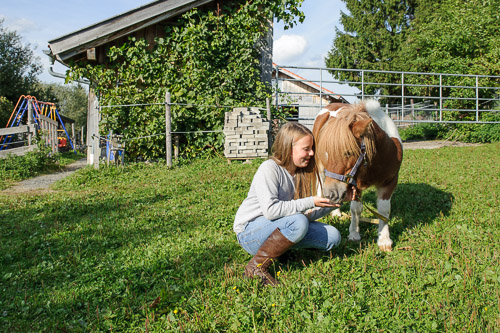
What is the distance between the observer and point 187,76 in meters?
10.4

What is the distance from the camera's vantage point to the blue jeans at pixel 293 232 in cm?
303

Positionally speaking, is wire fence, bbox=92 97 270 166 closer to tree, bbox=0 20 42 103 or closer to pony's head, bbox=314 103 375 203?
pony's head, bbox=314 103 375 203

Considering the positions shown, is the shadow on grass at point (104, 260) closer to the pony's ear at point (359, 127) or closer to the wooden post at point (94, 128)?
the pony's ear at point (359, 127)

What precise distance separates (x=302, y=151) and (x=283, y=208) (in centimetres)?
52

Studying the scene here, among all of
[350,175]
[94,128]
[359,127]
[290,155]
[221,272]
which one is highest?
[94,128]

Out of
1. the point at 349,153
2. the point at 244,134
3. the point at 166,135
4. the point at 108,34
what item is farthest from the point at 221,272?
the point at 108,34

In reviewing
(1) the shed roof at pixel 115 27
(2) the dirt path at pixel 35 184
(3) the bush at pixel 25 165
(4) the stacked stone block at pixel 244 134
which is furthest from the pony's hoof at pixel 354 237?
(1) the shed roof at pixel 115 27

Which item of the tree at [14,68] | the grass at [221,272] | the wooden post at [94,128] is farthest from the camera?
the tree at [14,68]

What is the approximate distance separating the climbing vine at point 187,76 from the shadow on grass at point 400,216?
18.2 feet

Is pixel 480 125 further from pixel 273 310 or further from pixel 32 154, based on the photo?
pixel 32 154

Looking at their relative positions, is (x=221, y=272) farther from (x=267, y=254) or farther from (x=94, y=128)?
(x=94, y=128)

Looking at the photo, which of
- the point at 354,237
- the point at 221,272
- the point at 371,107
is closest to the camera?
the point at 221,272

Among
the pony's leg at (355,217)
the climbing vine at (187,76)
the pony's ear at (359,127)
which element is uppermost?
the climbing vine at (187,76)

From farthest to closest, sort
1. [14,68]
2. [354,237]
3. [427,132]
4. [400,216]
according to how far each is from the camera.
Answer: [14,68], [427,132], [400,216], [354,237]
